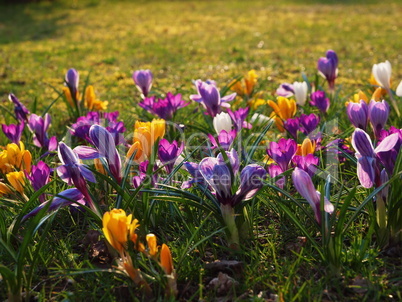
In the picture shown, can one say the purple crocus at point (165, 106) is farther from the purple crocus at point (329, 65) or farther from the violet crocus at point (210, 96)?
the purple crocus at point (329, 65)

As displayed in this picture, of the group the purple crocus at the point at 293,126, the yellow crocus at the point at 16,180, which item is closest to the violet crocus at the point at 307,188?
the purple crocus at the point at 293,126

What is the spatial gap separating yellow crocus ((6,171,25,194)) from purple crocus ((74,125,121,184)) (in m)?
0.36

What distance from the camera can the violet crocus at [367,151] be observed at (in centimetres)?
146

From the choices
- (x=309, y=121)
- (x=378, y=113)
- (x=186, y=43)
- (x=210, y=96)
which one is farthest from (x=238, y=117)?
(x=186, y=43)

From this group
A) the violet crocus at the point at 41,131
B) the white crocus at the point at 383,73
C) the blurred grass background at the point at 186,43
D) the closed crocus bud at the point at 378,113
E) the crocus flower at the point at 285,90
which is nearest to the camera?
the closed crocus bud at the point at 378,113

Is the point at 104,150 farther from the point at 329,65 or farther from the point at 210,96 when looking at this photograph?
the point at 329,65

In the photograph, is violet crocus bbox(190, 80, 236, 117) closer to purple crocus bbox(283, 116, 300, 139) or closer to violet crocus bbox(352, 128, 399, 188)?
purple crocus bbox(283, 116, 300, 139)

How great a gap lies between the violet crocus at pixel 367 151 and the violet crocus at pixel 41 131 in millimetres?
1587

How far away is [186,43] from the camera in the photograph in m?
6.69

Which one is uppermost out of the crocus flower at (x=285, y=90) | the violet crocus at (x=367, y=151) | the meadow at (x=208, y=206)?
the violet crocus at (x=367, y=151)

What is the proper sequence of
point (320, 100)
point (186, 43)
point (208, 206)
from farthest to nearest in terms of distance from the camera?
1. point (186, 43)
2. point (320, 100)
3. point (208, 206)

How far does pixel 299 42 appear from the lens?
6.55 m

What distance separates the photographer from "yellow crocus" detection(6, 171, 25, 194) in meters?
1.82

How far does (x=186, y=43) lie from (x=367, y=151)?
5500mm
